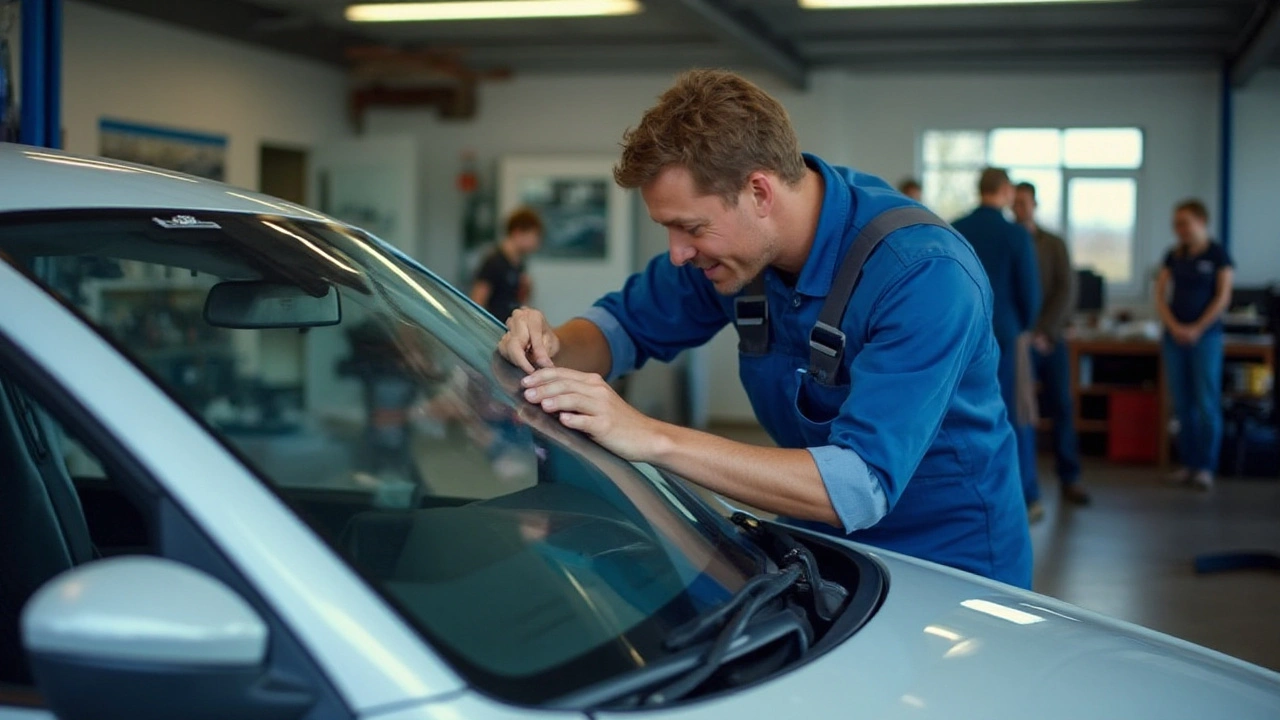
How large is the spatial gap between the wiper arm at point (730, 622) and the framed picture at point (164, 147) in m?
8.22

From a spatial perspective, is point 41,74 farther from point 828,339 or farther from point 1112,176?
point 1112,176

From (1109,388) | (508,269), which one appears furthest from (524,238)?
(1109,388)

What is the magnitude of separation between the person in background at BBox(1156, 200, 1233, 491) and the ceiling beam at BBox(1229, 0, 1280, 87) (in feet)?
4.22

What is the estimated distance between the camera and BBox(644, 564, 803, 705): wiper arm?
1.26 meters

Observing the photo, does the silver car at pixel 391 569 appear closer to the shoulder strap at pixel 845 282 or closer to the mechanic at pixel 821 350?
the mechanic at pixel 821 350

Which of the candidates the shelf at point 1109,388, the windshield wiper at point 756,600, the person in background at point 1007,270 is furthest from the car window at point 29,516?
the shelf at point 1109,388

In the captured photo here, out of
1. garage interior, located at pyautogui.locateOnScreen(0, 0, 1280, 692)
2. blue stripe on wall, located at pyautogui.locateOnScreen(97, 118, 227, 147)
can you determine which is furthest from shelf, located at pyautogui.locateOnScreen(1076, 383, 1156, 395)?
blue stripe on wall, located at pyautogui.locateOnScreen(97, 118, 227, 147)

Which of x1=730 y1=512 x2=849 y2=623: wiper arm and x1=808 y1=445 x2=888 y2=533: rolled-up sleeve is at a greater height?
x1=808 y1=445 x2=888 y2=533: rolled-up sleeve

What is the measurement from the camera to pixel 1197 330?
28.2 feet

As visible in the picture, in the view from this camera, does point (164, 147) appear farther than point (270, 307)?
Yes

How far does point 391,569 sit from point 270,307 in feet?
2.06

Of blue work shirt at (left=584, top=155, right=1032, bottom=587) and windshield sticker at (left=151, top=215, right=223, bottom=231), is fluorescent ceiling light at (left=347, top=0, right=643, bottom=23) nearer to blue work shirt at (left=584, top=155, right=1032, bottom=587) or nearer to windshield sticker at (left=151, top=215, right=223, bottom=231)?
blue work shirt at (left=584, top=155, right=1032, bottom=587)

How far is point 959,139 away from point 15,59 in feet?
25.6

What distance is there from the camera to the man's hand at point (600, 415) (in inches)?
68.6
